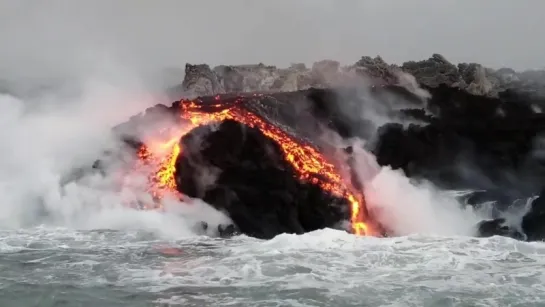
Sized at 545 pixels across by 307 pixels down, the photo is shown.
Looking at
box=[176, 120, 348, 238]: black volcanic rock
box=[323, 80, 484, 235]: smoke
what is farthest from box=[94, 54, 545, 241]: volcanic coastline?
box=[323, 80, 484, 235]: smoke

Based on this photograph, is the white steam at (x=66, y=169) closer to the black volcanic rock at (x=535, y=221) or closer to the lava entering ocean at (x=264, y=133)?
the lava entering ocean at (x=264, y=133)

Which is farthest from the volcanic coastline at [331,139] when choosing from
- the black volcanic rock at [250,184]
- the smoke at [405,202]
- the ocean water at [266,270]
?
the ocean water at [266,270]

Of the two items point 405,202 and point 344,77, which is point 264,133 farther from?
point 344,77

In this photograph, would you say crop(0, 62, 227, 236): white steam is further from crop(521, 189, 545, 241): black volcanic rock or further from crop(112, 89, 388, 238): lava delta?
crop(521, 189, 545, 241): black volcanic rock

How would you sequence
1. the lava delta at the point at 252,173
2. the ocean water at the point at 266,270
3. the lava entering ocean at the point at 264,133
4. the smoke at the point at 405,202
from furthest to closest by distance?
the smoke at the point at 405,202 < the lava entering ocean at the point at 264,133 < the lava delta at the point at 252,173 < the ocean water at the point at 266,270

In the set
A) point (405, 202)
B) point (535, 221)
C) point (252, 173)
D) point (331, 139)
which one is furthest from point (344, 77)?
point (535, 221)

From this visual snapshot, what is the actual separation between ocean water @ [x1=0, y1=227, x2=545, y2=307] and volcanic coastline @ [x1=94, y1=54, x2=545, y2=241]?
1.80m

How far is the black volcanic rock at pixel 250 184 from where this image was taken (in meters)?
19.1

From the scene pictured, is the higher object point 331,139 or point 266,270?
point 331,139

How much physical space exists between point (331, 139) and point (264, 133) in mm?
2667

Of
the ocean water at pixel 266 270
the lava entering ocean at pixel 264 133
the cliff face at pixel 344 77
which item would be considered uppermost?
the cliff face at pixel 344 77

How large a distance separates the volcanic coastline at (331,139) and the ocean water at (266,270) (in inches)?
71.0

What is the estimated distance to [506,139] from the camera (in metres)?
23.0

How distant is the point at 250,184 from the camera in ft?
64.3
